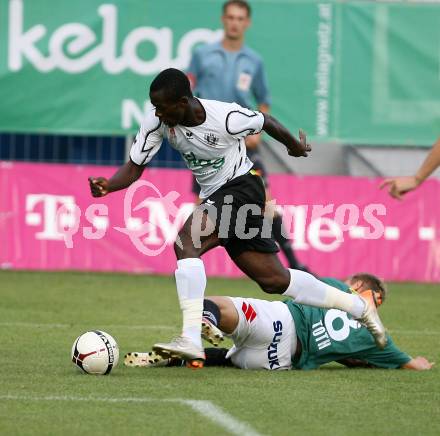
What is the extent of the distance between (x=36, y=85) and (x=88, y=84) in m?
0.62

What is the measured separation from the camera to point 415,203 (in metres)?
14.8

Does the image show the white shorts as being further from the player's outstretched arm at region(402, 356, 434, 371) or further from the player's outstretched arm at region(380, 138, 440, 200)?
the player's outstretched arm at region(380, 138, 440, 200)

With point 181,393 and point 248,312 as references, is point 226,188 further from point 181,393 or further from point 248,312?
point 181,393

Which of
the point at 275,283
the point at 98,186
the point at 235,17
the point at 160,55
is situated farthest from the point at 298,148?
the point at 160,55

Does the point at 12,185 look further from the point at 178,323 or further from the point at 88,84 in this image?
the point at 178,323

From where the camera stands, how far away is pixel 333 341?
7914 mm

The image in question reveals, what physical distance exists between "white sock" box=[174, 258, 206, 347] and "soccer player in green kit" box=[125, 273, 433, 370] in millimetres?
198

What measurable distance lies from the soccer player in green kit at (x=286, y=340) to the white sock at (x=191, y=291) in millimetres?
198

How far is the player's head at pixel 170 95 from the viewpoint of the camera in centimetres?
747

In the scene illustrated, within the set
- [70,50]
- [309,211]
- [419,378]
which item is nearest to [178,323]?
[419,378]

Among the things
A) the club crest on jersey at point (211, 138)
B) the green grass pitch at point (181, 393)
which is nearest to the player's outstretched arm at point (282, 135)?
the club crest on jersey at point (211, 138)

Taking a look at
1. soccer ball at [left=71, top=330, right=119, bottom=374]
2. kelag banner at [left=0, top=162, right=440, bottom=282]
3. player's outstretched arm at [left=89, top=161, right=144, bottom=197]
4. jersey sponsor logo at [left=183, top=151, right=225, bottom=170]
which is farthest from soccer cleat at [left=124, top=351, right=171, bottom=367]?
kelag banner at [left=0, top=162, right=440, bottom=282]

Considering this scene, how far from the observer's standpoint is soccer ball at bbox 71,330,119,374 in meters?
7.48

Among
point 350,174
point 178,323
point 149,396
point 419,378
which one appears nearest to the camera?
point 149,396
